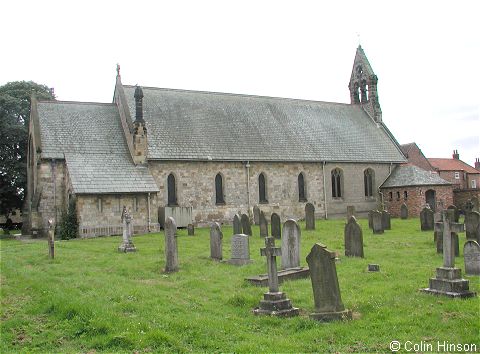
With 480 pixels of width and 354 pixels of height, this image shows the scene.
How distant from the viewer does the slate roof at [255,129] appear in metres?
32.0

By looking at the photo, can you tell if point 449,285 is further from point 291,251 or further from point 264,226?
point 264,226

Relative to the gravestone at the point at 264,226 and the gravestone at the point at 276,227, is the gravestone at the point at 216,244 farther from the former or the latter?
the gravestone at the point at 264,226

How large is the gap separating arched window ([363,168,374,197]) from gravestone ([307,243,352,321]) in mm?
30124

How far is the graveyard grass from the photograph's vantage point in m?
7.77

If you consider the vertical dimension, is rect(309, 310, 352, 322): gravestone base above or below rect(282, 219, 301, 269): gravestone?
below

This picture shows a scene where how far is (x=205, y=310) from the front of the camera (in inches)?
383

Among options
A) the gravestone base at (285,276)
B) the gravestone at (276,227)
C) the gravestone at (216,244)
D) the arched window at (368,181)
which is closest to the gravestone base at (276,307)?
the gravestone base at (285,276)

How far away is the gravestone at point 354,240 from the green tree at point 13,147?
29292 mm

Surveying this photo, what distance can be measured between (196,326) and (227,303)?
183 cm

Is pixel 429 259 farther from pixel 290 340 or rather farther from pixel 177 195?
pixel 177 195

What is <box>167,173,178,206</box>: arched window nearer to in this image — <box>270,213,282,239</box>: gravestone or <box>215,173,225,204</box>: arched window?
A: <box>215,173,225,204</box>: arched window

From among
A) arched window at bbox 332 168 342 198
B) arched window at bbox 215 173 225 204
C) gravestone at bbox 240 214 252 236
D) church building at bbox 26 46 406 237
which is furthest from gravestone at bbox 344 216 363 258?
arched window at bbox 332 168 342 198

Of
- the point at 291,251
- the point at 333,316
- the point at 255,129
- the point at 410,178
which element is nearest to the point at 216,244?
the point at 291,251

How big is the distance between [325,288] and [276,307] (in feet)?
3.32
